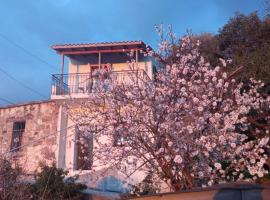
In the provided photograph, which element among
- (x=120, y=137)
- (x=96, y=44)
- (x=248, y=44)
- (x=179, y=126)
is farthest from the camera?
(x=96, y=44)

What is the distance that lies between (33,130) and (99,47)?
4.68 meters

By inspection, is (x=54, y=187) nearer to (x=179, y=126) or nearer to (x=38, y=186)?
(x=38, y=186)

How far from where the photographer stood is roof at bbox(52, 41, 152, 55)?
20.6 meters

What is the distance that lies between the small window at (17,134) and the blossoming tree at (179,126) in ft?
26.1

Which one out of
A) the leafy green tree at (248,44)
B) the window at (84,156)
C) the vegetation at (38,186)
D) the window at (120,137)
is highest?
the leafy green tree at (248,44)

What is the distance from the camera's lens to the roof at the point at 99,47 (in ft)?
67.6

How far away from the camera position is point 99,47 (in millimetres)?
21250

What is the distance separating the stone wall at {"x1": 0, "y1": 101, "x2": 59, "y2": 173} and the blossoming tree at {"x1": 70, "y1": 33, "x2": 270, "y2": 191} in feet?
22.5

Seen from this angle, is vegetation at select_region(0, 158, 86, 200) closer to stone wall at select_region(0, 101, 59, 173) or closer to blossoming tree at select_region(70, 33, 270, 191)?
blossoming tree at select_region(70, 33, 270, 191)

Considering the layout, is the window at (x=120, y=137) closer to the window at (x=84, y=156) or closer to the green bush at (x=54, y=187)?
the green bush at (x=54, y=187)

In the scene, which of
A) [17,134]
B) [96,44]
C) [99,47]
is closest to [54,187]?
[17,134]

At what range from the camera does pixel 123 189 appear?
52.9 feet

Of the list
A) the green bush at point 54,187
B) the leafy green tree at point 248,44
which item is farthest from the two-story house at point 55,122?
the green bush at point 54,187

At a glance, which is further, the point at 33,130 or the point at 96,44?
the point at 96,44
